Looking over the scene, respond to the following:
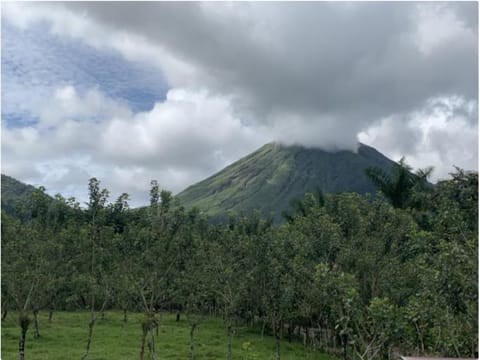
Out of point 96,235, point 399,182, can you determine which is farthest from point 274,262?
point 399,182

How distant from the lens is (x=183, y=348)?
1289 inches

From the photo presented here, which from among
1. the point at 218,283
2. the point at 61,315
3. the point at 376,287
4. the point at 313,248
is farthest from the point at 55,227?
the point at 61,315

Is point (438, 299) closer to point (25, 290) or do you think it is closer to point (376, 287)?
point (376, 287)

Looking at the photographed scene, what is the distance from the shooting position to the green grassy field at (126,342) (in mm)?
29734

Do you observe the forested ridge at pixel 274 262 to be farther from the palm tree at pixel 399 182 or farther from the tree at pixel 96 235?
the palm tree at pixel 399 182

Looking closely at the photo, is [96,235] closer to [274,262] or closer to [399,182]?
[274,262]

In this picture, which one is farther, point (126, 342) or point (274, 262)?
point (126, 342)

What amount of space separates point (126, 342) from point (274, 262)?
14.5m

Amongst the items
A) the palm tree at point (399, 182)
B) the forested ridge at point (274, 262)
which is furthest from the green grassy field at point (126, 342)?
the palm tree at point (399, 182)

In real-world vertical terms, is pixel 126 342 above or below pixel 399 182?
below

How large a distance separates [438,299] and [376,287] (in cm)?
1504

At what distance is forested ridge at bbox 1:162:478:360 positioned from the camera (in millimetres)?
13891

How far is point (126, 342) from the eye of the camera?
1357 inches

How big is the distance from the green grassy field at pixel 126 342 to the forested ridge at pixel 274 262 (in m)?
3.13
